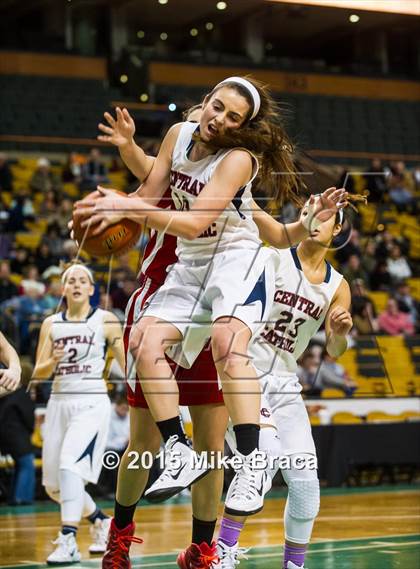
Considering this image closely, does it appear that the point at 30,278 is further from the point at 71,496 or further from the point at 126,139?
the point at 126,139

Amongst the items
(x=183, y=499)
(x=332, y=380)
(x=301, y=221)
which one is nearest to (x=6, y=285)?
(x=183, y=499)

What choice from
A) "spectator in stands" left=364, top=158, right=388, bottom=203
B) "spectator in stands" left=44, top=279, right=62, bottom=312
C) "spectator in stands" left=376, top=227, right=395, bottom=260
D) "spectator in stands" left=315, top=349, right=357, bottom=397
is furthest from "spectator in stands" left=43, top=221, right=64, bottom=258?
"spectator in stands" left=364, top=158, right=388, bottom=203

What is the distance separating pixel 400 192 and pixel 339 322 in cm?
1413

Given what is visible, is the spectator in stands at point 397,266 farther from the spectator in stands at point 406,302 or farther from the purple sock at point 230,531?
the purple sock at point 230,531

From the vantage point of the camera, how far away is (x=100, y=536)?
800 centimetres

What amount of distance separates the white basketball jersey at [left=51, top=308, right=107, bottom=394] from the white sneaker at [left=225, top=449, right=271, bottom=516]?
135 inches

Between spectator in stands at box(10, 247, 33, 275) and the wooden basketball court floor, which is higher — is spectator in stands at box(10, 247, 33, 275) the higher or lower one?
the higher one

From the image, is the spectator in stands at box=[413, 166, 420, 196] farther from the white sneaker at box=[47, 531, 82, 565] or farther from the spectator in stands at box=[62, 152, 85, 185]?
the white sneaker at box=[47, 531, 82, 565]

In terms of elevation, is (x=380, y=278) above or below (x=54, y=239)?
below

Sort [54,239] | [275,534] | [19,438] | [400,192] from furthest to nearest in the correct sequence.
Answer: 1. [400,192]
2. [54,239]
3. [19,438]
4. [275,534]

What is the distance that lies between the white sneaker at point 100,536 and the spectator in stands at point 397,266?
970cm

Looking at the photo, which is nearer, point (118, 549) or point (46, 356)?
point (118, 549)

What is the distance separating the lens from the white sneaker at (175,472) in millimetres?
4676

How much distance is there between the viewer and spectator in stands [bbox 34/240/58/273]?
14266 millimetres
